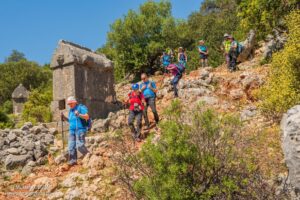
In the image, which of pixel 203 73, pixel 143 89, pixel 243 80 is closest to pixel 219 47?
pixel 203 73

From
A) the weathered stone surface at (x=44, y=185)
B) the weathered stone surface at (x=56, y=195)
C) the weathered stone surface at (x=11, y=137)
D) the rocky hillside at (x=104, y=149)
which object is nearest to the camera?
the rocky hillside at (x=104, y=149)

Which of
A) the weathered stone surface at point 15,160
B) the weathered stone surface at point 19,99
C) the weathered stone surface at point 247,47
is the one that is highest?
the weathered stone surface at point 247,47

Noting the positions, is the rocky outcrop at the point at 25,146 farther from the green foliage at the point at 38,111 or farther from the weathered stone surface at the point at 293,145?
the weathered stone surface at the point at 293,145

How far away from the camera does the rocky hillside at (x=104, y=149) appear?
22.0 feet

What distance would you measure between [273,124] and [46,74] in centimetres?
3880

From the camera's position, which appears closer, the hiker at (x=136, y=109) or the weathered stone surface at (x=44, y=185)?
the weathered stone surface at (x=44, y=185)

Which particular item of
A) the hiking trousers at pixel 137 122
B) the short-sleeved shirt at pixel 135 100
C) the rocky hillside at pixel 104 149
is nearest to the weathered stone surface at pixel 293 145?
the rocky hillside at pixel 104 149

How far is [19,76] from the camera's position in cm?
4288

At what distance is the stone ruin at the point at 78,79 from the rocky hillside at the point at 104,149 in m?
0.69

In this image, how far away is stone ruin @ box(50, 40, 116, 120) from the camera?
12719 mm

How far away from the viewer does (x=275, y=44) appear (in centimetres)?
1728

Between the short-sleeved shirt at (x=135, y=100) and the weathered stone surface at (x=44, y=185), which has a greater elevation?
the short-sleeved shirt at (x=135, y=100)

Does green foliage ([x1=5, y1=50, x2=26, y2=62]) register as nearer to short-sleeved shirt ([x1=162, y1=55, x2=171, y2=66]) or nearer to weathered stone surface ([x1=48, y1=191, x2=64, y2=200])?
short-sleeved shirt ([x1=162, y1=55, x2=171, y2=66])

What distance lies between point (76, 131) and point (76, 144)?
12.4 inches
